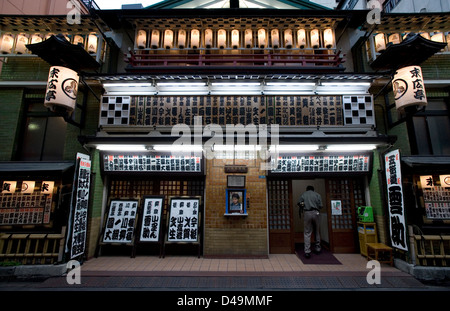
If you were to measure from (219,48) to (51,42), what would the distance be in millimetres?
6701

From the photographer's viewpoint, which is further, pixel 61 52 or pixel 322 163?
pixel 322 163

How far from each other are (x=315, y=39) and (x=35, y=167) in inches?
539

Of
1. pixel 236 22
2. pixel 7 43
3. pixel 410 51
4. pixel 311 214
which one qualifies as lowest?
pixel 311 214

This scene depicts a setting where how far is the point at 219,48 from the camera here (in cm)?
971

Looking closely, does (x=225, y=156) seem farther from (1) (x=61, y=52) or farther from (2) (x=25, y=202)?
(2) (x=25, y=202)

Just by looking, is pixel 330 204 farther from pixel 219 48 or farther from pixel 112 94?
pixel 112 94

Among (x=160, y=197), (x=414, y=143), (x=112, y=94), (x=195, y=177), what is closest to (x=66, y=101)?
(x=112, y=94)

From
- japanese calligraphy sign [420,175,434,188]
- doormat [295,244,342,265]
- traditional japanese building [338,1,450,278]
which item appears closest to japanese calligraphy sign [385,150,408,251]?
traditional japanese building [338,1,450,278]

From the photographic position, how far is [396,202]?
7.10 meters

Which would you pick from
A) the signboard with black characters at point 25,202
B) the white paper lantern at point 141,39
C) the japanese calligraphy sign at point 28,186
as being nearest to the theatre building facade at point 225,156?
the white paper lantern at point 141,39

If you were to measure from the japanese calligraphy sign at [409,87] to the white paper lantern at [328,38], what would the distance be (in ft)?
10.8

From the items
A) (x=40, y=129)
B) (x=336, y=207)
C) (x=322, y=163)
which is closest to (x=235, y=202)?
(x=322, y=163)

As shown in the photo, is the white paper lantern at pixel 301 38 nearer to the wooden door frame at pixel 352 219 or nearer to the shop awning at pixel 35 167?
the wooden door frame at pixel 352 219

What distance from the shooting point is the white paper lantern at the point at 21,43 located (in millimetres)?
9477
